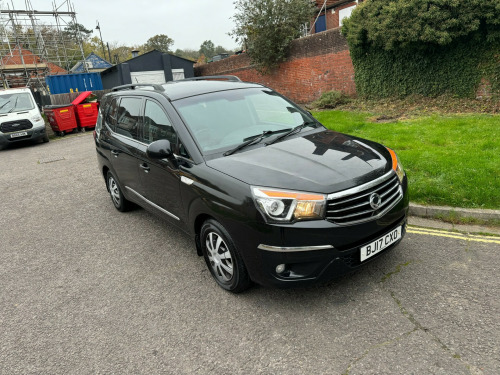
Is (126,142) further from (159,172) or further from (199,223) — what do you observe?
(199,223)

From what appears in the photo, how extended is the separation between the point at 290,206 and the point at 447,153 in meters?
4.52

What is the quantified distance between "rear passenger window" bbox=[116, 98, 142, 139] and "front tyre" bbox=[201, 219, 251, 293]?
1815mm

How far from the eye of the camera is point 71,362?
281 centimetres

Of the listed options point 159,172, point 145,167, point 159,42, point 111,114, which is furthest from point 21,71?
point 159,42

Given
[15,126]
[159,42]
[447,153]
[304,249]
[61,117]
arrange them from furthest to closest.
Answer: [159,42]
[61,117]
[15,126]
[447,153]
[304,249]

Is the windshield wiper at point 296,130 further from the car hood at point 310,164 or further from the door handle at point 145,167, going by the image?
the door handle at point 145,167

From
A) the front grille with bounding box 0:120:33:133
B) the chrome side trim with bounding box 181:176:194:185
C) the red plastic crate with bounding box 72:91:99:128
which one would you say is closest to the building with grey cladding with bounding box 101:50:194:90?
the red plastic crate with bounding box 72:91:99:128

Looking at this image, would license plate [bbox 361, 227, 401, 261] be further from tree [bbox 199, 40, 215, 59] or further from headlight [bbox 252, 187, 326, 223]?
tree [bbox 199, 40, 215, 59]

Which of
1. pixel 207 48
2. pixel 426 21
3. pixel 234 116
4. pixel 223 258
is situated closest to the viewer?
pixel 223 258

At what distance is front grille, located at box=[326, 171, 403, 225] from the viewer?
285cm

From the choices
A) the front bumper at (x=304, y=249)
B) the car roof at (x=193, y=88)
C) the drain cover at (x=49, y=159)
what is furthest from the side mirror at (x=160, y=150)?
the drain cover at (x=49, y=159)

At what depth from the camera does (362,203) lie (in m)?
2.95

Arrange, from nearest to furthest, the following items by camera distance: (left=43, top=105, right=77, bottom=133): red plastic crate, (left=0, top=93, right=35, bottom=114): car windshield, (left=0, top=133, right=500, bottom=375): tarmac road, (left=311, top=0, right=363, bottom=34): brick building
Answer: (left=0, top=133, right=500, bottom=375): tarmac road, (left=0, top=93, right=35, bottom=114): car windshield, (left=43, top=105, right=77, bottom=133): red plastic crate, (left=311, top=0, right=363, bottom=34): brick building

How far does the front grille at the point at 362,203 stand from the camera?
285 centimetres
